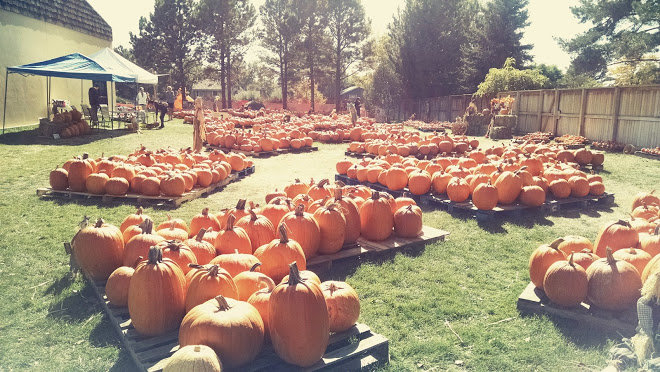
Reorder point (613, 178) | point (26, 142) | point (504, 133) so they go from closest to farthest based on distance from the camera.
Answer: point (613, 178), point (26, 142), point (504, 133)

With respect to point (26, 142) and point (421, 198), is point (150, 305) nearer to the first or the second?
point (421, 198)

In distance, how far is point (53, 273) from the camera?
16.4 feet

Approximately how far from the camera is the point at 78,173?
8391mm

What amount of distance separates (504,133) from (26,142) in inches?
758

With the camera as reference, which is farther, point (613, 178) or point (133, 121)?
point (133, 121)

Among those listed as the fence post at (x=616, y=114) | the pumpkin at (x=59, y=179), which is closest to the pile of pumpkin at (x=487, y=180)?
the pumpkin at (x=59, y=179)

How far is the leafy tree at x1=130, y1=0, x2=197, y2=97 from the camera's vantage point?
161ft

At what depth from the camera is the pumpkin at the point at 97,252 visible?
448cm

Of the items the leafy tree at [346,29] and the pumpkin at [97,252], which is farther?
the leafy tree at [346,29]

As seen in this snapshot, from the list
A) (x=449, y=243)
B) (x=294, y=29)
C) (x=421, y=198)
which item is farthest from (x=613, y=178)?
(x=294, y=29)

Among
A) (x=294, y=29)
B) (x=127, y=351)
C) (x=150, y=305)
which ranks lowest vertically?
(x=127, y=351)

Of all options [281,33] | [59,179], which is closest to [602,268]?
[59,179]

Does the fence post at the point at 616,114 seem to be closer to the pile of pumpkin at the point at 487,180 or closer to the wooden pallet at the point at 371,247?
the pile of pumpkin at the point at 487,180

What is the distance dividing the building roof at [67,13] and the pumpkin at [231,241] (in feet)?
→ 64.0
